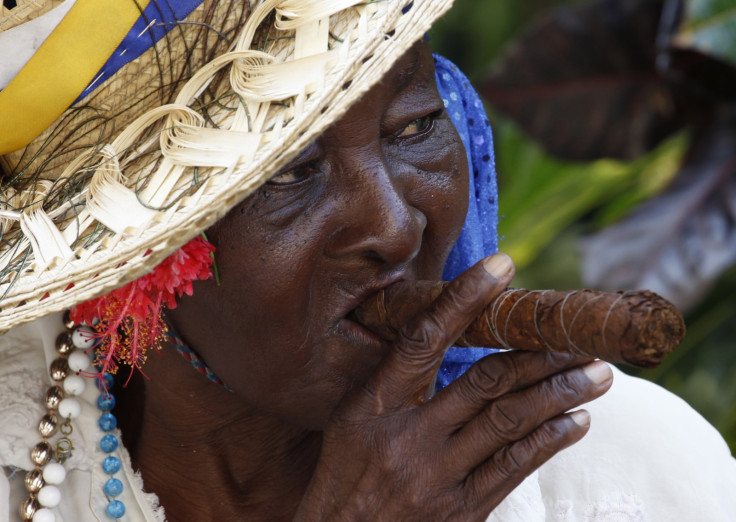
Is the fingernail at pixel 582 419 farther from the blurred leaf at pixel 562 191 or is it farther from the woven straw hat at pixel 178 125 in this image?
the blurred leaf at pixel 562 191

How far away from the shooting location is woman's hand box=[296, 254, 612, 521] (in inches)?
50.0

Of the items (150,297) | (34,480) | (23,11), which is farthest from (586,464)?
(23,11)

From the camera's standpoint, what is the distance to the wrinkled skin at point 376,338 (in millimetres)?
1298

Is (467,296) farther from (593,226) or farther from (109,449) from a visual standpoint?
(593,226)

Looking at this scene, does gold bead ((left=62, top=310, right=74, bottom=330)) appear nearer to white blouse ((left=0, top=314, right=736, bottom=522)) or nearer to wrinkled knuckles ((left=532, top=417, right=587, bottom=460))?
white blouse ((left=0, top=314, right=736, bottom=522))

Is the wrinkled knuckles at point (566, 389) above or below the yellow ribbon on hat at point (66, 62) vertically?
below

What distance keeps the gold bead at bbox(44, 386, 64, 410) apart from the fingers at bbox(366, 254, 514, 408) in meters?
0.68

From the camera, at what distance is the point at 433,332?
1290 mm

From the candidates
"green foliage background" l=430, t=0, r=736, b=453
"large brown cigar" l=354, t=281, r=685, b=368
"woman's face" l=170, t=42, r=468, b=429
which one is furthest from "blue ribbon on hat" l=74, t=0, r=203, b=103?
"green foliage background" l=430, t=0, r=736, b=453

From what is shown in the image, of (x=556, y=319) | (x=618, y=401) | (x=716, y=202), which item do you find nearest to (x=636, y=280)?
(x=716, y=202)

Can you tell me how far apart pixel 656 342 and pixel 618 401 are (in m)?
1.00

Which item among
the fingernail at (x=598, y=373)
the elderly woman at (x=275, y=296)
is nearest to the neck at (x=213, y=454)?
the elderly woman at (x=275, y=296)

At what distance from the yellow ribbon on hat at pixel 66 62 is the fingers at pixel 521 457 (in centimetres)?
82

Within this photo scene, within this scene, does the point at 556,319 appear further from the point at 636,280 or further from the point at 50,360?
the point at 636,280
